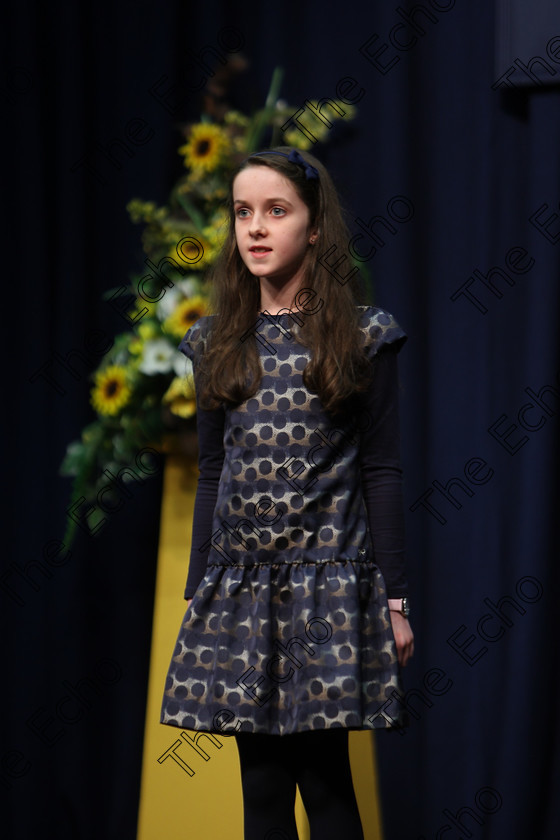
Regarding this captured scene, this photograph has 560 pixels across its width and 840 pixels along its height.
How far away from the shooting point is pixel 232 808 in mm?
1581

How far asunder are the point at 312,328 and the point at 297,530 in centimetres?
24

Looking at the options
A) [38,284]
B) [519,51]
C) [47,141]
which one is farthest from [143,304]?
[519,51]

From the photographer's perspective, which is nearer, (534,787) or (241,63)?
(534,787)

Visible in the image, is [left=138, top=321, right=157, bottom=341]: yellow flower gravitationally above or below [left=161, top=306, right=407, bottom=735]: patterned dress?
above

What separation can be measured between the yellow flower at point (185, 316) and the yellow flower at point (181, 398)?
2.9 inches

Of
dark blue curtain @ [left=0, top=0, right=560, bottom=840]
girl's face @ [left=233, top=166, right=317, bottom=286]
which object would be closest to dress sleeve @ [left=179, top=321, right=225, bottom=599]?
girl's face @ [left=233, top=166, right=317, bottom=286]

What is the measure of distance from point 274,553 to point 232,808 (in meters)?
0.59

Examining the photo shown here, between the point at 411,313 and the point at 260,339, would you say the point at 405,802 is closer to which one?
the point at 411,313

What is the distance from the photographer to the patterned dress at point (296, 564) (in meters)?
1.16

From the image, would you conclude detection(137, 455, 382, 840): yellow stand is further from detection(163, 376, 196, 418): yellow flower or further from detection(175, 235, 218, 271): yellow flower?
detection(175, 235, 218, 271): yellow flower

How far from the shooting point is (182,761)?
5.31ft

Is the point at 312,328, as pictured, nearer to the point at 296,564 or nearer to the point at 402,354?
the point at 296,564

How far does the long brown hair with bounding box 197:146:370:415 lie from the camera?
1209mm

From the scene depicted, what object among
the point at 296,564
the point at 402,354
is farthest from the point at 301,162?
the point at 402,354
